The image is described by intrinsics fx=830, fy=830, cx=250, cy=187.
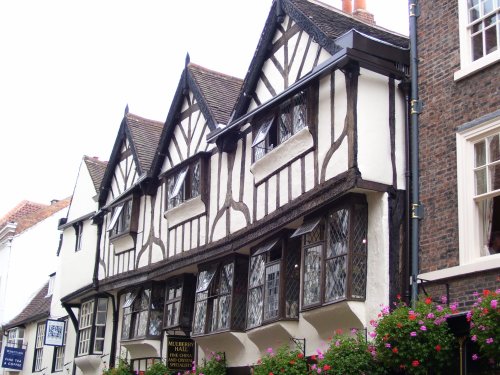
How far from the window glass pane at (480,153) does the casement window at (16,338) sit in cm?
2096

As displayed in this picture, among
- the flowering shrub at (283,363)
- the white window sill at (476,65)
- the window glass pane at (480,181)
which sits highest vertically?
the white window sill at (476,65)

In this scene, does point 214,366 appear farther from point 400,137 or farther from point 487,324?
point 487,324

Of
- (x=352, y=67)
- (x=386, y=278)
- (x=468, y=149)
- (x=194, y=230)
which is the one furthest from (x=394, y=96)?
Answer: (x=194, y=230)

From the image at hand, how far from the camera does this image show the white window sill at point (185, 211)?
17.1 meters

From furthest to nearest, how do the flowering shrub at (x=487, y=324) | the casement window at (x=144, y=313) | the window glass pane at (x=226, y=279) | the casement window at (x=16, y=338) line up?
the casement window at (x=16, y=338), the casement window at (x=144, y=313), the window glass pane at (x=226, y=279), the flowering shrub at (x=487, y=324)

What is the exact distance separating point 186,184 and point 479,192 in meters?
8.26

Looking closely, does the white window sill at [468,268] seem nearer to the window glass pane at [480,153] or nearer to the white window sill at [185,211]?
the window glass pane at [480,153]

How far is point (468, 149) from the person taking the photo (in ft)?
36.9

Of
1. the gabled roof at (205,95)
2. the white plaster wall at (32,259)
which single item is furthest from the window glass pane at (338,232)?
the white plaster wall at (32,259)

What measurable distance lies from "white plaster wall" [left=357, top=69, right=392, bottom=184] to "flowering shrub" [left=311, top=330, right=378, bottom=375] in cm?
237

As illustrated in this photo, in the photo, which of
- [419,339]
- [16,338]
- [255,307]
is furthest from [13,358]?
[419,339]

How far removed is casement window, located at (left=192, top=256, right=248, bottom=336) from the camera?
15.7 meters

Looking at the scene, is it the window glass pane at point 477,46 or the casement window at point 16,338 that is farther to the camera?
the casement window at point 16,338

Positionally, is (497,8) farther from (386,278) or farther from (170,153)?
(170,153)
